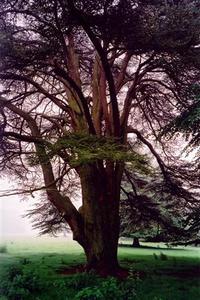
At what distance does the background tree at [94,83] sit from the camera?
6691mm

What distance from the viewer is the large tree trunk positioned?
905 cm

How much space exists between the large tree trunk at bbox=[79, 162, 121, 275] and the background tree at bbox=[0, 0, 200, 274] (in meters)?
0.02

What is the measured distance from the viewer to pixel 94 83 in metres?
11.0

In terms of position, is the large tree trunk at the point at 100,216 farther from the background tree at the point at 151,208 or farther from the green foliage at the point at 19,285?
the background tree at the point at 151,208

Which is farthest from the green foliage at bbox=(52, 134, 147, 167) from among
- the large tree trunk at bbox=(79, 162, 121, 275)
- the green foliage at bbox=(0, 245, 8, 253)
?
the green foliage at bbox=(0, 245, 8, 253)

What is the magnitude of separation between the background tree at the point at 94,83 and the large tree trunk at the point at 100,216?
2 centimetres

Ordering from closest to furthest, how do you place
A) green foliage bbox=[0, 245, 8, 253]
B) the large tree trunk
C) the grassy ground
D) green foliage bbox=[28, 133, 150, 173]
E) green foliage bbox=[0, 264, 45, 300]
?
green foliage bbox=[28, 133, 150, 173] < the grassy ground < green foliage bbox=[0, 264, 45, 300] < the large tree trunk < green foliage bbox=[0, 245, 8, 253]

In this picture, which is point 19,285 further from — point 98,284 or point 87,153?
point 87,153

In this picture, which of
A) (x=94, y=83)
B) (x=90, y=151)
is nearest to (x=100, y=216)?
(x=90, y=151)

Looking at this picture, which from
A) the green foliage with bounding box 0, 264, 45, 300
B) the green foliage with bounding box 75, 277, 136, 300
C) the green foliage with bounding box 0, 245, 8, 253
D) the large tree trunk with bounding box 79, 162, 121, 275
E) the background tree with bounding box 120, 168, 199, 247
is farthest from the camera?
the green foliage with bounding box 0, 245, 8, 253

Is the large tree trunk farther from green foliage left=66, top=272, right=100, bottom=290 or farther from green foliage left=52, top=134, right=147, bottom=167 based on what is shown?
green foliage left=52, top=134, right=147, bottom=167

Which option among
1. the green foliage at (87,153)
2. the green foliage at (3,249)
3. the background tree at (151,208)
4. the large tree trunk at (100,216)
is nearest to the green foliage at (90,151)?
the green foliage at (87,153)

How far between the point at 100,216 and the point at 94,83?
149 inches

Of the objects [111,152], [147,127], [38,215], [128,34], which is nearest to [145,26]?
[128,34]
